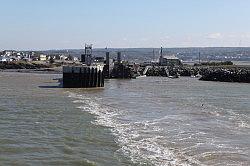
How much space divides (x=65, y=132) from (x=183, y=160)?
21.1 feet

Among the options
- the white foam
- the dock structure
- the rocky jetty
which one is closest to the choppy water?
the white foam

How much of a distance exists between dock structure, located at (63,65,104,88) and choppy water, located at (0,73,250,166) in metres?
15.7

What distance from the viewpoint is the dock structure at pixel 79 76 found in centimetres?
5162

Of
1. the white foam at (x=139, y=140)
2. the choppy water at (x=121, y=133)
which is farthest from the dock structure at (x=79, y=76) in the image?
the white foam at (x=139, y=140)

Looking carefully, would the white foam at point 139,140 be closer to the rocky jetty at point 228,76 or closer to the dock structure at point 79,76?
the dock structure at point 79,76

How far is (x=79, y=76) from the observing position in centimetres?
5200

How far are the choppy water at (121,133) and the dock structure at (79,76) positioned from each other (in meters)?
15.7

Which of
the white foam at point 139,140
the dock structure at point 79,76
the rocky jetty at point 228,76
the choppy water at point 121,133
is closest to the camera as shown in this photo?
the white foam at point 139,140

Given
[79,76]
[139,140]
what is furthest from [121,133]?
[79,76]

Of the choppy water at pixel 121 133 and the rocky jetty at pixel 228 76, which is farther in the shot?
the rocky jetty at pixel 228 76

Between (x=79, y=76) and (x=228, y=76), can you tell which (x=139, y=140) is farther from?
(x=228, y=76)

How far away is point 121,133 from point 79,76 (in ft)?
100.0

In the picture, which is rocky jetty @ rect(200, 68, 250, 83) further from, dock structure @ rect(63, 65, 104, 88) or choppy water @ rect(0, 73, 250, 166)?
choppy water @ rect(0, 73, 250, 166)

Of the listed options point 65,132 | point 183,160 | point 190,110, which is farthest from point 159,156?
point 190,110
